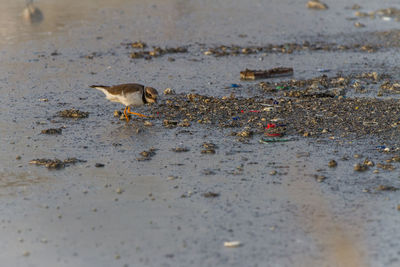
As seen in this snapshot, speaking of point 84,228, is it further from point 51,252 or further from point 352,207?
point 352,207

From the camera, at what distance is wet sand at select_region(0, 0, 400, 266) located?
14.1 feet

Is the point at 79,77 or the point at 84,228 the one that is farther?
the point at 79,77

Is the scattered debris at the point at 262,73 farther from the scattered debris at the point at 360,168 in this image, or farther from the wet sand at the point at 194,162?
the scattered debris at the point at 360,168

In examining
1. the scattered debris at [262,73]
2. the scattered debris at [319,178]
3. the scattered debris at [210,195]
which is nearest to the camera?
the scattered debris at [210,195]

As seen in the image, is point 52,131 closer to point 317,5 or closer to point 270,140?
point 270,140

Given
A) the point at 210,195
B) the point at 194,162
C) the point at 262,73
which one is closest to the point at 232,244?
the point at 210,195

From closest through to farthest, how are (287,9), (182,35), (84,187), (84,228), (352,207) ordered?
(84,228) → (352,207) → (84,187) → (182,35) → (287,9)

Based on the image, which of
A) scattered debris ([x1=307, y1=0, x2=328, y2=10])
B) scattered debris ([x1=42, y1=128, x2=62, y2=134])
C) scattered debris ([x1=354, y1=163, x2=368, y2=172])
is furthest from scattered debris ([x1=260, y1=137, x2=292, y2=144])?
scattered debris ([x1=307, y1=0, x2=328, y2=10])

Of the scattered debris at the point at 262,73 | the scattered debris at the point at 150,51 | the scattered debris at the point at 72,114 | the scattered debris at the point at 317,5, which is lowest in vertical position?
the scattered debris at the point at 72,114

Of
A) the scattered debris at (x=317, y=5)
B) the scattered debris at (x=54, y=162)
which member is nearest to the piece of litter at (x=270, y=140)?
the scattered debris at (x=54, y=162)

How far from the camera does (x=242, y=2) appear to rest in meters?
15.4

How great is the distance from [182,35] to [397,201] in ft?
24.8

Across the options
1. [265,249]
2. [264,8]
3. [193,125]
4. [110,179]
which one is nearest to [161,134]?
[193,125]

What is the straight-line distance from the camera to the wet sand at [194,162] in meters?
4.29
